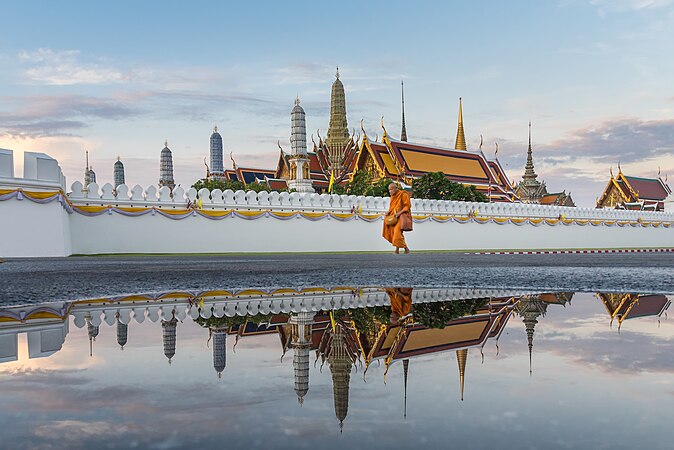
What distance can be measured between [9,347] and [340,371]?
1.23 m

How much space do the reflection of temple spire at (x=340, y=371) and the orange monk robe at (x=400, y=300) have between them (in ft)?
2.15

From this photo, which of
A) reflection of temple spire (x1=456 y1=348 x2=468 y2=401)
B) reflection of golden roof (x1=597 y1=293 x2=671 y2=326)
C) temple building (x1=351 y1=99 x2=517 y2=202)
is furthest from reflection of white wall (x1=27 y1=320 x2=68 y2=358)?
temple building (x1=351 y1=99 x2=517 y2=202)

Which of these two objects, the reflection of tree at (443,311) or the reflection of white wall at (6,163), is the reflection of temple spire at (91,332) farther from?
the reflection of white wall at (6,163)

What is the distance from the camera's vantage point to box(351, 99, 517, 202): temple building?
28.9 metres

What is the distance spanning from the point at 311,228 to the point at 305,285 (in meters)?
11.5

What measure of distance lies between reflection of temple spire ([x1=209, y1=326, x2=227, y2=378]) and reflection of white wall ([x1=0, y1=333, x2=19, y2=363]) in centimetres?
63

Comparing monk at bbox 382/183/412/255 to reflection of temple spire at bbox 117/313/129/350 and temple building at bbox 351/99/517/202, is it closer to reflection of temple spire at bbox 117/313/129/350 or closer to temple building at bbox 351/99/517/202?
reflection of temple spire at bbox 117/313/129/350

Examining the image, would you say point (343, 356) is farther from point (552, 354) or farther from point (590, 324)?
point (590, 324)

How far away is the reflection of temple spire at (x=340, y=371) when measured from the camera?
49.4 inches

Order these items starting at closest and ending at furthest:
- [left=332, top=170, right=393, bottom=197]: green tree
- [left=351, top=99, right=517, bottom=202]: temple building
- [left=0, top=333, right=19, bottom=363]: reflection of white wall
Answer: [left=0, top=333, right=19, bottom=363]: reflection of white wall → [left=332, top=170, right=393, bottom=197]: green tree → [left=351, top=99, right=517, bottom=202]: temple building

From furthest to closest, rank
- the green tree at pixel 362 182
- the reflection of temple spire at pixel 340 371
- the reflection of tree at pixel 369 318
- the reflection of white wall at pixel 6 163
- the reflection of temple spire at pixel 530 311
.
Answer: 1. the green tree at pixel 362 182
2. the reflection of white wall at pixel 6 163
3. the reflection of tree at pixel 369 318
4. the reflection of temple spire at pixel 530 311
5. the reflection of temple spire at pixel 340 371

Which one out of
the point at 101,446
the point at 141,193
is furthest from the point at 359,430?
the point at 141,193

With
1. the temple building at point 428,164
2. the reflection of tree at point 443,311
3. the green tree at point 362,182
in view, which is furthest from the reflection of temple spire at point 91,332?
the temple building at point 428,164

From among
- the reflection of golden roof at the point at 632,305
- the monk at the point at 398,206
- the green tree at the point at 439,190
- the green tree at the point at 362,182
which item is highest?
the green tree at the point at 362,182
